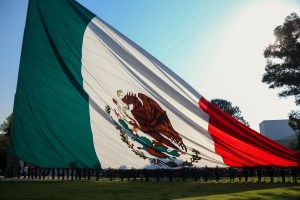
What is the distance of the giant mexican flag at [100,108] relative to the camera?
7695 millimetres

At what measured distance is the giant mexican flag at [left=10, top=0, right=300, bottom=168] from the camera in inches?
303

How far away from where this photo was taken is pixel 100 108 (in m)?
7.84

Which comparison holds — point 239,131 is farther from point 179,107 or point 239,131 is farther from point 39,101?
point 39,101

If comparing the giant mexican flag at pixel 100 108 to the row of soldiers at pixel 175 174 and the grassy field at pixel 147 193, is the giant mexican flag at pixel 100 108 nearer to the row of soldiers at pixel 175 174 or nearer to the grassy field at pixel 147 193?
the grassy field at pixel 147 193

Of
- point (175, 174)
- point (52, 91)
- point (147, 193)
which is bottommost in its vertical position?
point (175, 174)

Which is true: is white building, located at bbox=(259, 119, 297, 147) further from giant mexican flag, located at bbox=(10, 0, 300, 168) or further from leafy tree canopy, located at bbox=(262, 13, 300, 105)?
giant mexican flag, located at bbox=(10, 0, 300, 168)

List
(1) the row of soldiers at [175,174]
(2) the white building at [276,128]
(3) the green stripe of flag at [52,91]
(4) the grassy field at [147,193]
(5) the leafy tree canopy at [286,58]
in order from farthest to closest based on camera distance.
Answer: (2) the white building at [276,128] → (5) the leafy tree canopy at [286,58] → (1) the row of soldiers at [175,174] → (3) the green stripe of flag at [52,91] → (4) the grassy field at [147,193]

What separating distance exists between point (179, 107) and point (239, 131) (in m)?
2.10

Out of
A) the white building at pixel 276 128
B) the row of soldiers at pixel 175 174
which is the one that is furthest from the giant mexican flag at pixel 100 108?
the white building at pixel 276 128

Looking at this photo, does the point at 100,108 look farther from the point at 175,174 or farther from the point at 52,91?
the point at 175,174

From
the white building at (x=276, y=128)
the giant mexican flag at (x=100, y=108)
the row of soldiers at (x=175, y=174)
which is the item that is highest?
the white building at (x=276, y=128)

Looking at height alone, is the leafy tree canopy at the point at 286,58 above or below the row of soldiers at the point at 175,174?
above

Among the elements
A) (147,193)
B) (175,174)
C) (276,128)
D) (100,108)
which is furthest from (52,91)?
(276,128)

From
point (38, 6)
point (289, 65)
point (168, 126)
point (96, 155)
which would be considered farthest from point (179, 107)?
point (289, 65)
